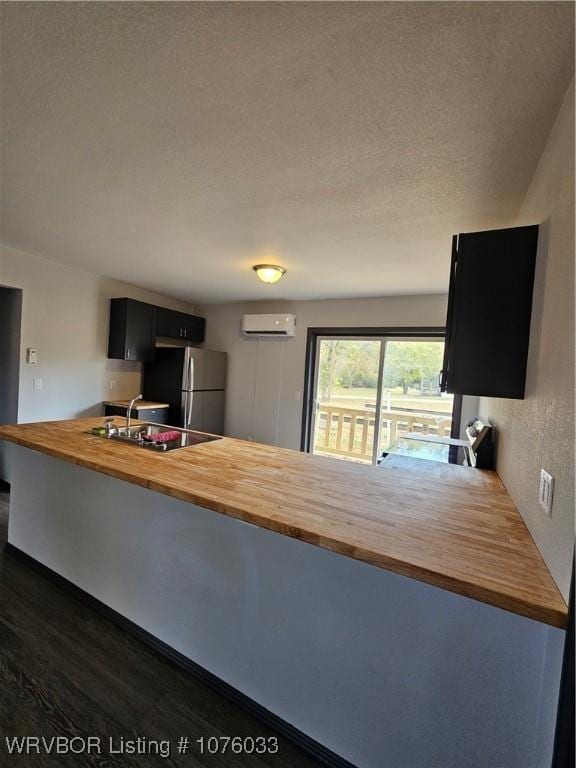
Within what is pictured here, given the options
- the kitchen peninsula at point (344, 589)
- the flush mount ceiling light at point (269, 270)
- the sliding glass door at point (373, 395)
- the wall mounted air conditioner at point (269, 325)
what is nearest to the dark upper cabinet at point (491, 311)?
the kitchen peninsula at point (344, 589)

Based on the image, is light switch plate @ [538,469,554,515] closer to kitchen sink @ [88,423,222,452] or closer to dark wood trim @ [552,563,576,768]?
dark wood trim @ [552,563,576,768]

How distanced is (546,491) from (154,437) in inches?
80.5

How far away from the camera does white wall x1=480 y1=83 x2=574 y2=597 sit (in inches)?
35.0

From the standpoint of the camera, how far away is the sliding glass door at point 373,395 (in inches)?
164

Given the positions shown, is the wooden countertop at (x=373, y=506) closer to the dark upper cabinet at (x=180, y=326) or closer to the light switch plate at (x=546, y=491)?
the light switch plate at (x=546, y=491)

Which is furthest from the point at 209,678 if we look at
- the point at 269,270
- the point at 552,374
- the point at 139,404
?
the point at 139,404

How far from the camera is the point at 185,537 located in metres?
1.62

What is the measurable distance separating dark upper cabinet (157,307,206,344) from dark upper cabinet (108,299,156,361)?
229 mm

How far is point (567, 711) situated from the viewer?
0.78 m

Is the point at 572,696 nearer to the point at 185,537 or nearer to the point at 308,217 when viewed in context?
the point at 185,537

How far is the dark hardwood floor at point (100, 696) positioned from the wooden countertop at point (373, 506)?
0.88m

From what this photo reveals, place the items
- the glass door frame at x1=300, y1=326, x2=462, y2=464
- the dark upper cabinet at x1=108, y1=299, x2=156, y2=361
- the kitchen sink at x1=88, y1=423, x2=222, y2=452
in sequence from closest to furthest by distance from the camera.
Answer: the kitchen sink at x1=88, y1=423, x2=222, y2=452, the glass door frame at x1=300, y1=326, x2=462, y2=464, the dark upper cabinet at x1=108, y1=299, x2=156, y2=361

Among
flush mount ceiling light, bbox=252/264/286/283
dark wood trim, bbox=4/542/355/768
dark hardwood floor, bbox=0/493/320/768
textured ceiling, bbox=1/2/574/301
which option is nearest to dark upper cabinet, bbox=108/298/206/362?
textured ceiling, bbox=1/2/574/301

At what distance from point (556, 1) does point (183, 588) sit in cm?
239
